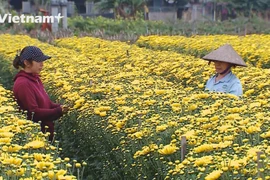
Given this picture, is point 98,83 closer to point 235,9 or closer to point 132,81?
point 132,81

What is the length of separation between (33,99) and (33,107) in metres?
0.09

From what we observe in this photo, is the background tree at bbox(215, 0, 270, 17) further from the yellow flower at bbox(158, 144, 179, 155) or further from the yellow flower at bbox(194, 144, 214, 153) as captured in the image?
the yellow flower at bbox(194, 144, 214, 153)

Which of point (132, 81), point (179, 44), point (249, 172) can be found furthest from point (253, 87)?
point (179, 44)

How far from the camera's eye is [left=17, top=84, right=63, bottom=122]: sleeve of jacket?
5912mm

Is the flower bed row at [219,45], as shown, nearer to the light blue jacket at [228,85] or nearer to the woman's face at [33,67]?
the light blue jacket at [228,85]

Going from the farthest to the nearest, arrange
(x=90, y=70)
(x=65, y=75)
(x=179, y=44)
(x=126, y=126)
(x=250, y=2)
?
(x=250, y=2) → (x=179, y=44) → (x=90, y=70) → (x=65, y=75) → (x=126, y=126)

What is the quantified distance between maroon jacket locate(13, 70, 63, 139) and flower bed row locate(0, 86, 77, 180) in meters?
0.68

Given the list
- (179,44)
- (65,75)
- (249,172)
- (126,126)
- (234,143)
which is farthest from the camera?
(179,44)

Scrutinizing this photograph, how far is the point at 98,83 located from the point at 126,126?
2.05 meters

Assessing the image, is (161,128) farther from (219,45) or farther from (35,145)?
(219,45)

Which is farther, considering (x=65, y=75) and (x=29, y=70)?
(x=65, y=75)

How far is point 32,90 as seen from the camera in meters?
5.99

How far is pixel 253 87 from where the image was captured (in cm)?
682

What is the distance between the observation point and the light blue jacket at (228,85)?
6398 millimetres
